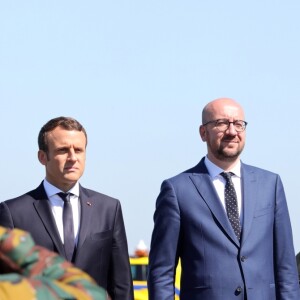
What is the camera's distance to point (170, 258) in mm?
6965

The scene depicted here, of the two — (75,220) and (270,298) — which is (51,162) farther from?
(270,298)

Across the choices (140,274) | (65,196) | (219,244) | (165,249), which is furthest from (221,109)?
(140,274)

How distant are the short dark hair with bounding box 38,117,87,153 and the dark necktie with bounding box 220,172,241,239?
1037 mm

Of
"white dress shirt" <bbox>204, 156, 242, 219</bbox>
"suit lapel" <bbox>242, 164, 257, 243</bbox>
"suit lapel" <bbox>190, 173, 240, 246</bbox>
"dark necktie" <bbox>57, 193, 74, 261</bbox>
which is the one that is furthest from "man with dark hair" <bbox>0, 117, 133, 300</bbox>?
"suit lapel" <bbox>242, 164, 257, 243</bbox>

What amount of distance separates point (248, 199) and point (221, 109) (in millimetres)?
643

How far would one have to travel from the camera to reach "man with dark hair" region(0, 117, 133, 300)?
6629 millimetres

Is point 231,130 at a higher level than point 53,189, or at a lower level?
higher

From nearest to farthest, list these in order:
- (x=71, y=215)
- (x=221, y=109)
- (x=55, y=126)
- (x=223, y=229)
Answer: (x=71, y=215)
(x=55, y=126)
(x=223, y=229)
(x=221, y=109)

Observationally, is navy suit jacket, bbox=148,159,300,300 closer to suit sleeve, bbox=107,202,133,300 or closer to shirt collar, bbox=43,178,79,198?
suit sleeve, bbox=107,202,133,300

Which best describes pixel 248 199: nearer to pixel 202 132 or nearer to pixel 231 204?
pixel 231 204

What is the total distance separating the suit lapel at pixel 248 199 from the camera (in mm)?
6930

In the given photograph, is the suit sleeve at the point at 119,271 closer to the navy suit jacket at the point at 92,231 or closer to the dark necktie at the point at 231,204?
the navy suit jacket at the point at 92,231

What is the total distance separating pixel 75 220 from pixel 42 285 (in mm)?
4737

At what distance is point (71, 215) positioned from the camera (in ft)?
22.0
